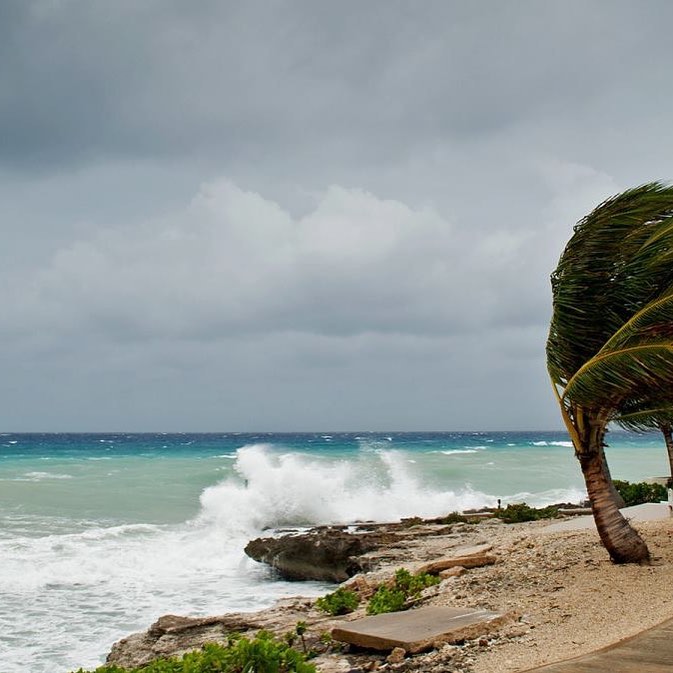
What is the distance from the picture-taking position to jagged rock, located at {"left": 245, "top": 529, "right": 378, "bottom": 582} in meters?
15.1

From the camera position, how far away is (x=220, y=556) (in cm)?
1848

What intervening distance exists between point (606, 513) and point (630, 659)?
4.26 metres

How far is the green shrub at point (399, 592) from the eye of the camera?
9.36 meters

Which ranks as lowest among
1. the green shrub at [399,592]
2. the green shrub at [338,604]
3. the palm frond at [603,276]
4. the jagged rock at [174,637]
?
the jagged rock at [174,637]

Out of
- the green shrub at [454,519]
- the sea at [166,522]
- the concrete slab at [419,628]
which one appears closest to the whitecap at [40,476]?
the sea at [166,522]

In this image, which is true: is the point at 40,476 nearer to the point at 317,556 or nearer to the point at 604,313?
the point at 317,556

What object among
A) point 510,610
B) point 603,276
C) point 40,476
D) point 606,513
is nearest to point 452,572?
point 606,513

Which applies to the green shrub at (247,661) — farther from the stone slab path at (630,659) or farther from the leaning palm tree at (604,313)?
the leaning palm tree at (604,313)

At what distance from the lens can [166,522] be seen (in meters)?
25.2

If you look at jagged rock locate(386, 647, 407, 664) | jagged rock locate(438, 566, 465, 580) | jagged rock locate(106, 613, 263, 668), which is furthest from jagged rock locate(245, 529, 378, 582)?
jagged rock locate(386, 647, 407, 664)

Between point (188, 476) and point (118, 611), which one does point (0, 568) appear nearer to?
point (118, 611)

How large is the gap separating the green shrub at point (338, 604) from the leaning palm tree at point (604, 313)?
352 centimetres

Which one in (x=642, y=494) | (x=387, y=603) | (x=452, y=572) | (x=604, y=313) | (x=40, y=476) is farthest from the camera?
(x=40, y=476)

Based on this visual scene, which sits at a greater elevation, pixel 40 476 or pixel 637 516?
pixel 637 516
